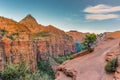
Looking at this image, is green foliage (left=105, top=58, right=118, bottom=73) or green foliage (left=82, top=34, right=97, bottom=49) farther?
green foliage (left=82, top=34, right=97, bottom=49)

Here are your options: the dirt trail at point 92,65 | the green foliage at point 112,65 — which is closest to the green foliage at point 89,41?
the dirt trail at point 92,65

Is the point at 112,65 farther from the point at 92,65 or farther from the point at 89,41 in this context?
the point at 89,41

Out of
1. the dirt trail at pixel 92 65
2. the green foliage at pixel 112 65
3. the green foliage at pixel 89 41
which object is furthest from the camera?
the green foliage at pixel 89 41

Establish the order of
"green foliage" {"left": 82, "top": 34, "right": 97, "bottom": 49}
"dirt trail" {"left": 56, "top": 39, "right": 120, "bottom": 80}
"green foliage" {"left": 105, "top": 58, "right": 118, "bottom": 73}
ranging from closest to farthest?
"green foliage" {"left": 105, "top": 58, "right": 118, "bottom": 73} → "dirt trail" {"left": 56, "top": 39, "right": 120, "bottom": 80} → "green foliage" {"left": 82, "top": 34, "right": 97, "bottom": 49}

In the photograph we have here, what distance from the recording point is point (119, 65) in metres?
33.6

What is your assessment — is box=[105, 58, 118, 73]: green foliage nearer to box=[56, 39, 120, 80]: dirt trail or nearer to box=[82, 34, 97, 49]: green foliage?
box=[56, 39, 120, 80]: dirt trail

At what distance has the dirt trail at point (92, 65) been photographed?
35.2m

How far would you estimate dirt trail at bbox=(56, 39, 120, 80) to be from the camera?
35200 millimetres

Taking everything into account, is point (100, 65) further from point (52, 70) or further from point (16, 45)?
point (52, 70)

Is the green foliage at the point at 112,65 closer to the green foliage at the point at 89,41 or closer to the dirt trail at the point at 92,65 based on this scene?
the dirt trail at the point at 92,65

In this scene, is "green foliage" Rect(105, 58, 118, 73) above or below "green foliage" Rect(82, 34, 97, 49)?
below

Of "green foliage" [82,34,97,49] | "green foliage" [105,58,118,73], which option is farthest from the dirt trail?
"green foliage" [82,34,97,49]

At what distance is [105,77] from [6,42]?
142m

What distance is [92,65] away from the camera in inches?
1516
